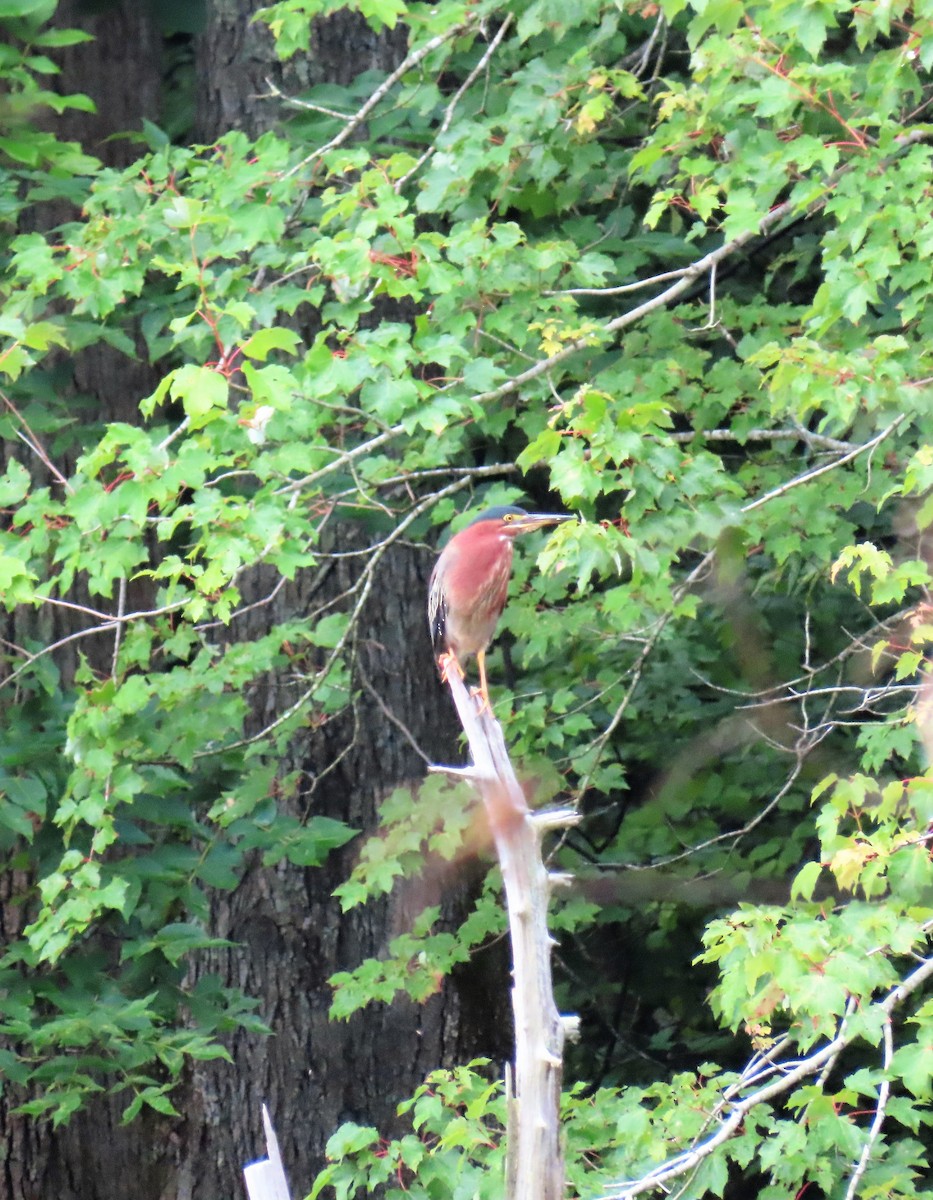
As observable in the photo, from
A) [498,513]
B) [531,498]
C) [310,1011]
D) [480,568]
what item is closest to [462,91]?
[498,513]

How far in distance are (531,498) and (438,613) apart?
1445 mm

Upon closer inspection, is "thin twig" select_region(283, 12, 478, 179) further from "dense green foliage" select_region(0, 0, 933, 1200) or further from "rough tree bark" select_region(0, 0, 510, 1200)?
"rough tree bark" select_region(0, 0, 510, 1200)

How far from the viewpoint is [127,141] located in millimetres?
5910

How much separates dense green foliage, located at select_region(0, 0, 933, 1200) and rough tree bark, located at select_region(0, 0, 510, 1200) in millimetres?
208

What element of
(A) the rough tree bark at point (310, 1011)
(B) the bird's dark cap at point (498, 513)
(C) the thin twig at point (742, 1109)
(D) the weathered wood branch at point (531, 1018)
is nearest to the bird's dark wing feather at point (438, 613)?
(B) the bird's dark cap at point (498, 513)

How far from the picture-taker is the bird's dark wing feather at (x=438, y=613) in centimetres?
441

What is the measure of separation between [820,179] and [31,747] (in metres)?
2.53

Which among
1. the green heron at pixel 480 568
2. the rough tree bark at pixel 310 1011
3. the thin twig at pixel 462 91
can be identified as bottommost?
the rough tree bark at pixel 310 1011

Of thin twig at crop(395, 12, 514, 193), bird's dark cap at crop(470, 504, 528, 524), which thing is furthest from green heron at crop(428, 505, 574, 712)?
thin twig at crop(395, 12, 514, 193)

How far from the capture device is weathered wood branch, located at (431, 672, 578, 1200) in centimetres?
262

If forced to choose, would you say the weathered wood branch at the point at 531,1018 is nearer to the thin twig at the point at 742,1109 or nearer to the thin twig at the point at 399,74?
the thin twig at the point at 742,1109

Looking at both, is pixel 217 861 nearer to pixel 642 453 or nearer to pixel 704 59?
pixel 642 453

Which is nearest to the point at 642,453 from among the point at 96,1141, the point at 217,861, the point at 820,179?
the point at 820,179

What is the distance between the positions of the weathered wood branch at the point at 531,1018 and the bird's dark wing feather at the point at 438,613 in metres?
1.77
